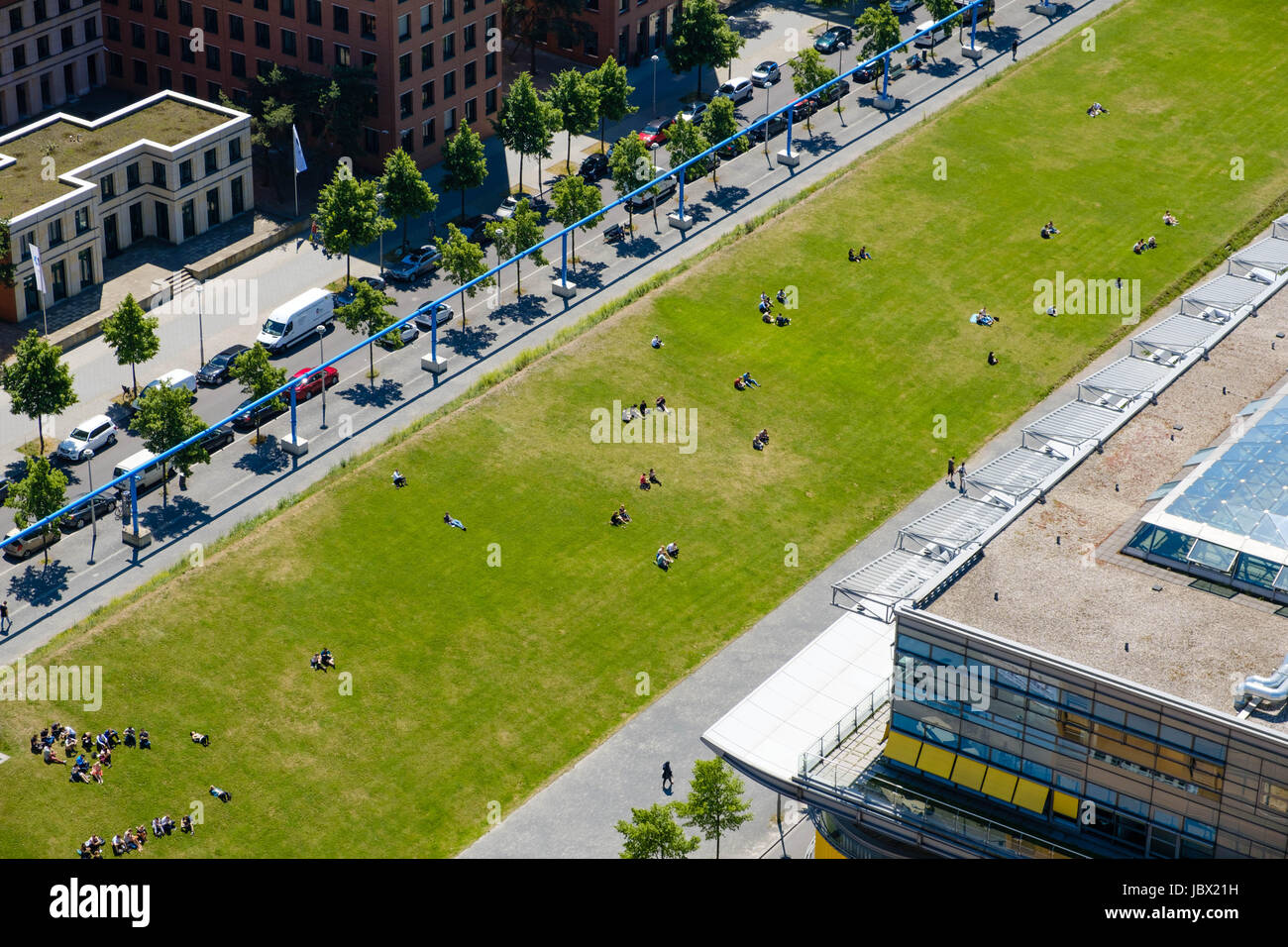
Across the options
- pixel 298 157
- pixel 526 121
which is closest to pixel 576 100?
pixel 526 121

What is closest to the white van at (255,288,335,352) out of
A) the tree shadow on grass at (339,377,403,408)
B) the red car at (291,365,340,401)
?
the red car at (291,365,340,401)

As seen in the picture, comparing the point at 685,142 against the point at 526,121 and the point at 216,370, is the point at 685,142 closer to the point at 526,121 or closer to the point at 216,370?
the point at 526,121

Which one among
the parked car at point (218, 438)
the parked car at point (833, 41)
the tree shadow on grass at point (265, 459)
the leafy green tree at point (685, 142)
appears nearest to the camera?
the tree shadow on grass at point (265, 459)

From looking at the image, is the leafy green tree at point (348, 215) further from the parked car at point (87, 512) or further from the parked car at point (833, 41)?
the parked car at point (833, 41)

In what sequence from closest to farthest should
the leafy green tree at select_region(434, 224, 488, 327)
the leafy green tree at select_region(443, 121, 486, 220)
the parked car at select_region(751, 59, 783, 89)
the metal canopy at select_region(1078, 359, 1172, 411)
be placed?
1. the metal canopy at select_region(1078, 359, 1172, 411)
2. the leafy green tree at select_region(434, 224, 488, 327)
3. the leafy green tree at select_region(443, 121, 486, 220)
4. the parked car at select_region(751, 59, 783, 89)

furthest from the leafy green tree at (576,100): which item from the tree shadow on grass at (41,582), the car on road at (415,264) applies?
the tree shadow on grass at (41,582)

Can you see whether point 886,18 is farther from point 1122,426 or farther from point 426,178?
point 1122,426

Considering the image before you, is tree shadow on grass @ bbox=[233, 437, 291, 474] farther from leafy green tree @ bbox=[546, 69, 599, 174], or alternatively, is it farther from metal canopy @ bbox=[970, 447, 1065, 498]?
metal canopy @ bbox=[970, 447, 1065, 498]

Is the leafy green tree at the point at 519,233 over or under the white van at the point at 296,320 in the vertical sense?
over
